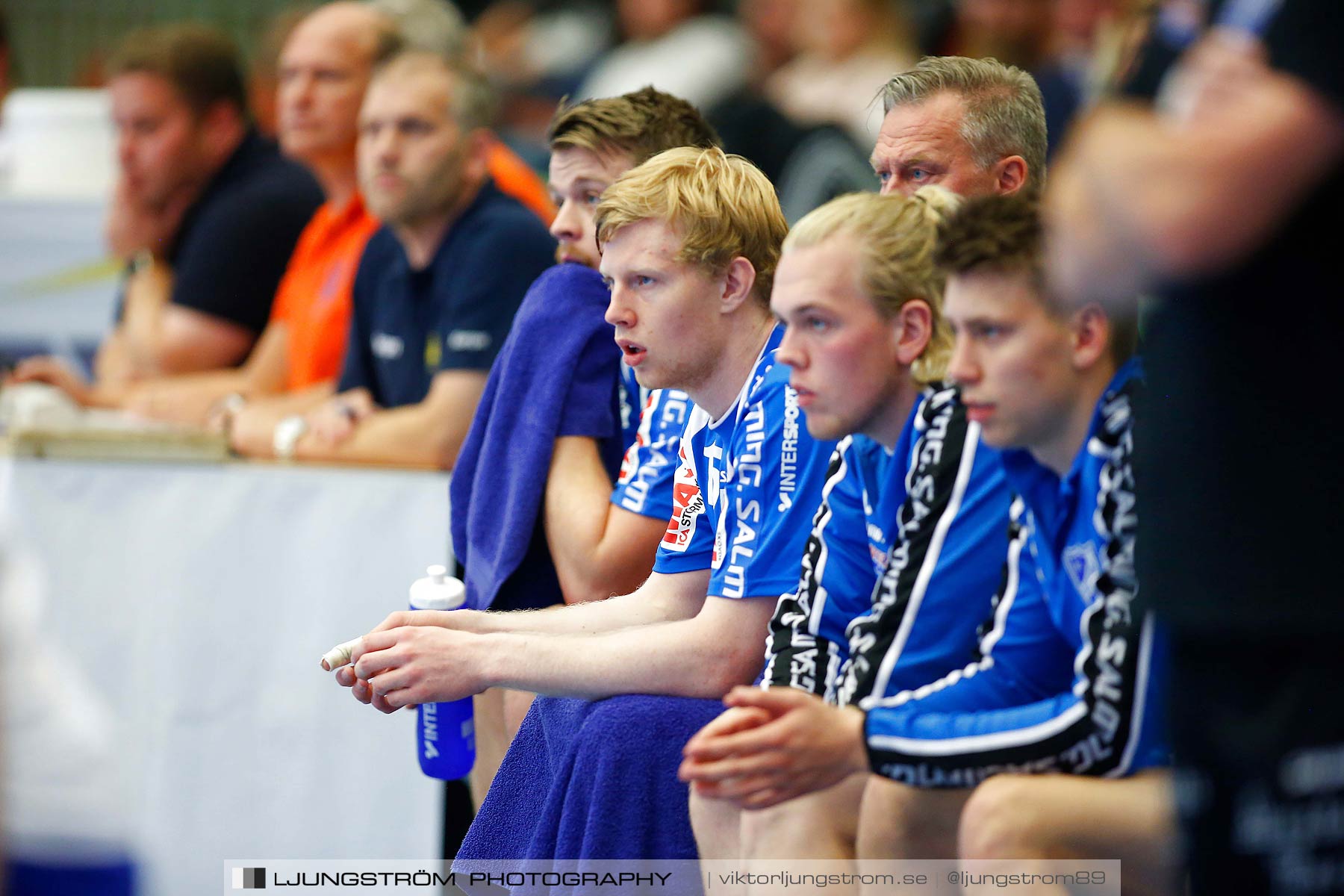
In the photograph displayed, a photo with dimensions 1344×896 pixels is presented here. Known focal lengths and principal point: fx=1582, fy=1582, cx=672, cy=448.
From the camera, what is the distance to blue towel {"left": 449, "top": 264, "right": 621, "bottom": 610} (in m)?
Answer: 2.97

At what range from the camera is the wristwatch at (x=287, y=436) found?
13.4 feet

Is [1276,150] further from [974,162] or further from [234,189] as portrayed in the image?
[234,189]

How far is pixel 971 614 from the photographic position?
6.94ft

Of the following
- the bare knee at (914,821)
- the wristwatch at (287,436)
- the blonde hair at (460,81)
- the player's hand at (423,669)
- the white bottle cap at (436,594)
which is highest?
the blonde hair at (460,81)

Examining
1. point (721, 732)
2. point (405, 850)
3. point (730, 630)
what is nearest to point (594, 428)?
point (730, 630)

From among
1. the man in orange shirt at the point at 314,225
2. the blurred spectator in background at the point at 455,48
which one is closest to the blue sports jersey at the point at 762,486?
the blurred spectator in background at the point at 455,48

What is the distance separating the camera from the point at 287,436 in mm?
4109

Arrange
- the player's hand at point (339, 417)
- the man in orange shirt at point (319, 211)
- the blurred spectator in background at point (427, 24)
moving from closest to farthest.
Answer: the player's hand at point (339, 417) → the blurred spectator in background at point (427, 24) → the man in orange shirt at point (319, 211)

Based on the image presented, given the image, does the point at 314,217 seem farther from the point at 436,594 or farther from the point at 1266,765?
the point at 1266,765

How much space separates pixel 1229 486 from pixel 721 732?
0.69 m

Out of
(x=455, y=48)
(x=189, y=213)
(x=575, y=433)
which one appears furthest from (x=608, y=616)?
(x=189, y=213)

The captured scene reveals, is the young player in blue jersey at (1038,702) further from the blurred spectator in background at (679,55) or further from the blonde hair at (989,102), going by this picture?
the blurred spectator in background at (679,55)

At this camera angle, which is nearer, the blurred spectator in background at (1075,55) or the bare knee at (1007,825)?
the bare knee at (1007,825)

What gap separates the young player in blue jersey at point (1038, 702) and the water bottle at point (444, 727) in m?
0.86
